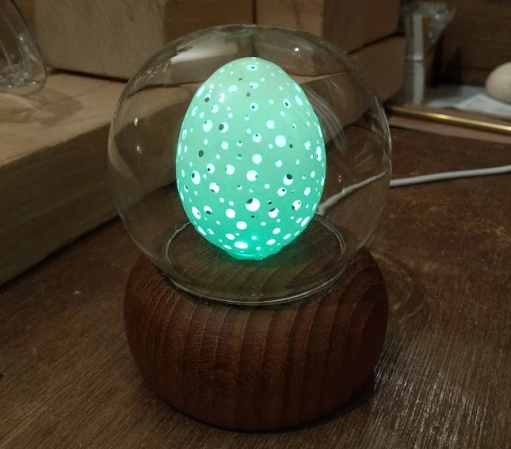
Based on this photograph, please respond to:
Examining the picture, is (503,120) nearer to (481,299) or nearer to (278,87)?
(481,299)

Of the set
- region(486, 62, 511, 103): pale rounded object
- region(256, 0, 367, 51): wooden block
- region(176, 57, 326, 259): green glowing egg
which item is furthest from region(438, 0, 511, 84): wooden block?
region(176, 57, 326, 259): green glowing egg

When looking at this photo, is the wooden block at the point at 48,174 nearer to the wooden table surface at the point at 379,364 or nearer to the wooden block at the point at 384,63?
the wooden table surface at the point at 379,364

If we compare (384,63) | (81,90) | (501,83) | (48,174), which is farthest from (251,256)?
(501,83)

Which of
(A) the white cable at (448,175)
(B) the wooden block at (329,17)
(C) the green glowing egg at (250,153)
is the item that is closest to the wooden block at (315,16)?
(B) the wooden block at (329,17)

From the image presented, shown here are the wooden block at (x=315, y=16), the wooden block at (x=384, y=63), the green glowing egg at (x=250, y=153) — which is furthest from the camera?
the wooden block at (x=384, y=63)

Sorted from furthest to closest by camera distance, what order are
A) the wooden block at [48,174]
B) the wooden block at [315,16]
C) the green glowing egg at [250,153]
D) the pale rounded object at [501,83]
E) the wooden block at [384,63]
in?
the pale rounded object at [501,83]
the wooden block at [384,63]
the wooden block at [315,16]
the wooden block at [48,174]
the green glowing egg at [250,153]

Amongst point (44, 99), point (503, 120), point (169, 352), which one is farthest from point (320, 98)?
point (503, 120)

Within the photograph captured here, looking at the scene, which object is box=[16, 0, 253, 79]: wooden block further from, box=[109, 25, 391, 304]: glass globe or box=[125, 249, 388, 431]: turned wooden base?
box=[125, 249, 388, 431]: turned wooden base

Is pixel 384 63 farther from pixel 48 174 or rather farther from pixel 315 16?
pixel 48 174
